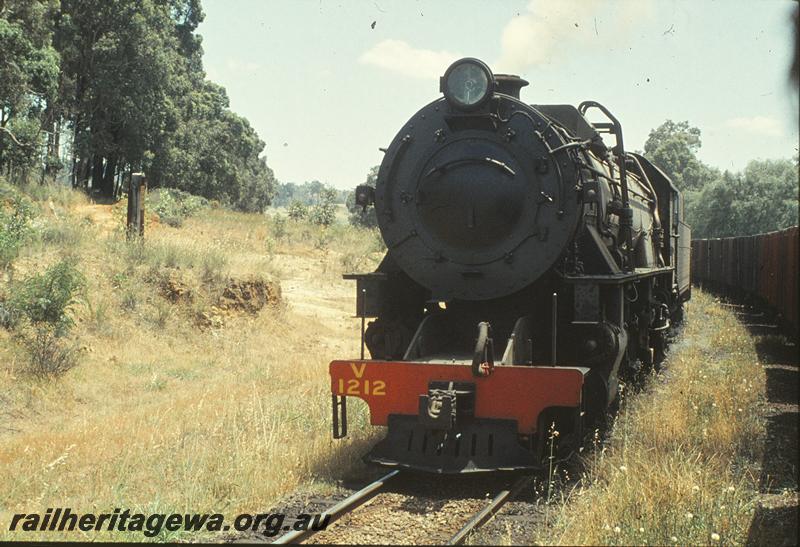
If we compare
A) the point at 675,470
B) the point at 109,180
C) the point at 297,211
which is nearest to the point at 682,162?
the point at 297,211

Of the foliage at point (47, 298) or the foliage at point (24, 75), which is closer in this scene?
the foliage at point (47, 298)

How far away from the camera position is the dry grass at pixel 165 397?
253 inches

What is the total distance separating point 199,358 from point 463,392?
819cm

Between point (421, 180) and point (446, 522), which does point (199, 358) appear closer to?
point (421, 180)

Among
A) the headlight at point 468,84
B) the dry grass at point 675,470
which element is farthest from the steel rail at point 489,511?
the headlight at point 468,84

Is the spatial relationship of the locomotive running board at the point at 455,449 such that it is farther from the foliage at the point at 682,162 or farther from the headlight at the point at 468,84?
the foliage at the point at 682,162

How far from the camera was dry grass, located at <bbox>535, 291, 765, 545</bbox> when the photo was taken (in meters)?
4.99

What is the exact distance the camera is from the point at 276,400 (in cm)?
978

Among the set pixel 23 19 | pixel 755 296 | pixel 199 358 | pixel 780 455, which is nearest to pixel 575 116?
pixel 780 455

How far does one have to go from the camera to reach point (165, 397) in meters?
10.9

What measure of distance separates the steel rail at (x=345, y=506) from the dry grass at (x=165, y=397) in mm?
513

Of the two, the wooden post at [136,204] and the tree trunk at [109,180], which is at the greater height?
the tree trunk at [109,180]

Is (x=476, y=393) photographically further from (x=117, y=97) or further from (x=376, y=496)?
(x=117, y=97)

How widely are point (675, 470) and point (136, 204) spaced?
43.9 ft
